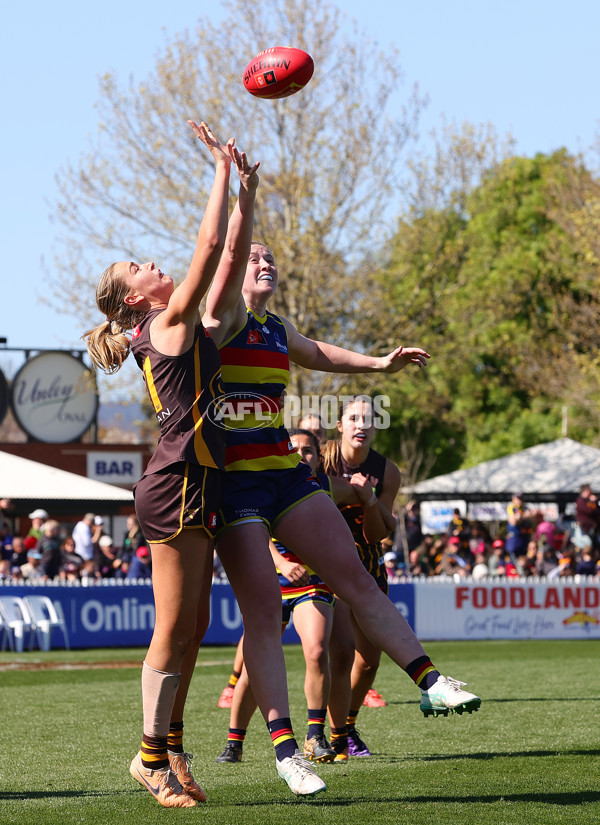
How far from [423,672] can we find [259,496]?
95 centimetres

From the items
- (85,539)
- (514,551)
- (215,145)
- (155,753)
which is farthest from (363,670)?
(514,551)

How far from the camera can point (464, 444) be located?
44594 mm

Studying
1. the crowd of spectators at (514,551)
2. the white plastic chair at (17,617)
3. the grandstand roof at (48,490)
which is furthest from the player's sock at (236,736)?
the grandstand roof at (48,490)

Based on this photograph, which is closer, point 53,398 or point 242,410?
point 242,410

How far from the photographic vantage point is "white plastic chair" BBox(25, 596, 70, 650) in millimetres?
16688

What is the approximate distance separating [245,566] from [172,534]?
0.35 meters

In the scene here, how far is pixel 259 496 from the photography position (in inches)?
188

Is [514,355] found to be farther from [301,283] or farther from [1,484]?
[1,484]

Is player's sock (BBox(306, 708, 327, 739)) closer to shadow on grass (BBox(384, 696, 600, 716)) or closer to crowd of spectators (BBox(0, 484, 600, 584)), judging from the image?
shadow on grass (BBox(384, 696, 600, 716))

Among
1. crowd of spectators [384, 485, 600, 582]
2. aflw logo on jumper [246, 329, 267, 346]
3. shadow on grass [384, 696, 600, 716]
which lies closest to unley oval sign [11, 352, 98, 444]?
crowd of spectators [384, 485, 600, 582]

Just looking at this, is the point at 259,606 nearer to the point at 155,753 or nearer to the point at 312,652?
the point at 155,753

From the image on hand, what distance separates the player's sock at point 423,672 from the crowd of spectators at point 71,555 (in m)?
13.2

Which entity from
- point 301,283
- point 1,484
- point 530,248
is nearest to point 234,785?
point 1,484

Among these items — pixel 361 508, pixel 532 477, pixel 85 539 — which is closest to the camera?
pixel 361 508
